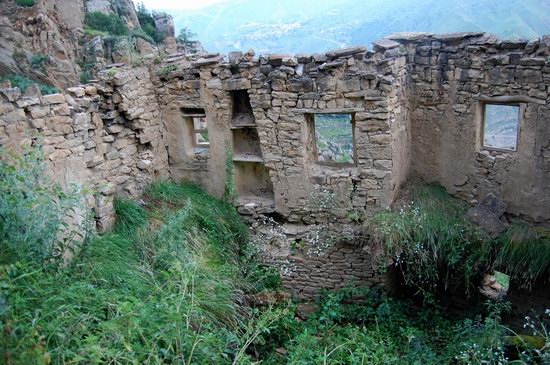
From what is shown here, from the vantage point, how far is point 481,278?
6.92 m

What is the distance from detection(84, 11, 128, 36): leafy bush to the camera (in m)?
13.7

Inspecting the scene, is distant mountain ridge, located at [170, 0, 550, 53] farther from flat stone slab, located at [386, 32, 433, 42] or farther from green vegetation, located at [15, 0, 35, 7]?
green vegetation, located at [15, 0, 35, 7]

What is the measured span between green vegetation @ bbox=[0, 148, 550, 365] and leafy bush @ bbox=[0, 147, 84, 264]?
1 cm

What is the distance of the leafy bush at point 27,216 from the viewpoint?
4.16m

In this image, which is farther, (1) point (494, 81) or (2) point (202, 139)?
(2) point (202, 139)

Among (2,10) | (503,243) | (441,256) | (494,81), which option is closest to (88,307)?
(441,256)

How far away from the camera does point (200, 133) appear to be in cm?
955

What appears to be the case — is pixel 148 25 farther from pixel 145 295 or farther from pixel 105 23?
pixel 145 295

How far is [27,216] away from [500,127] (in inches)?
318

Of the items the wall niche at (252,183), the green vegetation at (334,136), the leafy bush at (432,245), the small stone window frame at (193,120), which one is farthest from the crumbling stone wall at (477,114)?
the green vegetation at (334,136)

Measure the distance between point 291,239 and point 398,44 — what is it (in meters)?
3.14

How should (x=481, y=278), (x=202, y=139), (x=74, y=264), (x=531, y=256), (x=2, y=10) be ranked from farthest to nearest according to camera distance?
(x=2, y=10) < (x=202, y=139) < (x=481, y=278) < (x=531, y=256) < (x=74, y=264)

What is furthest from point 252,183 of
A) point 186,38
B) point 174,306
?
point 186,38

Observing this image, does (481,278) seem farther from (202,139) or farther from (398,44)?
(202,139)
